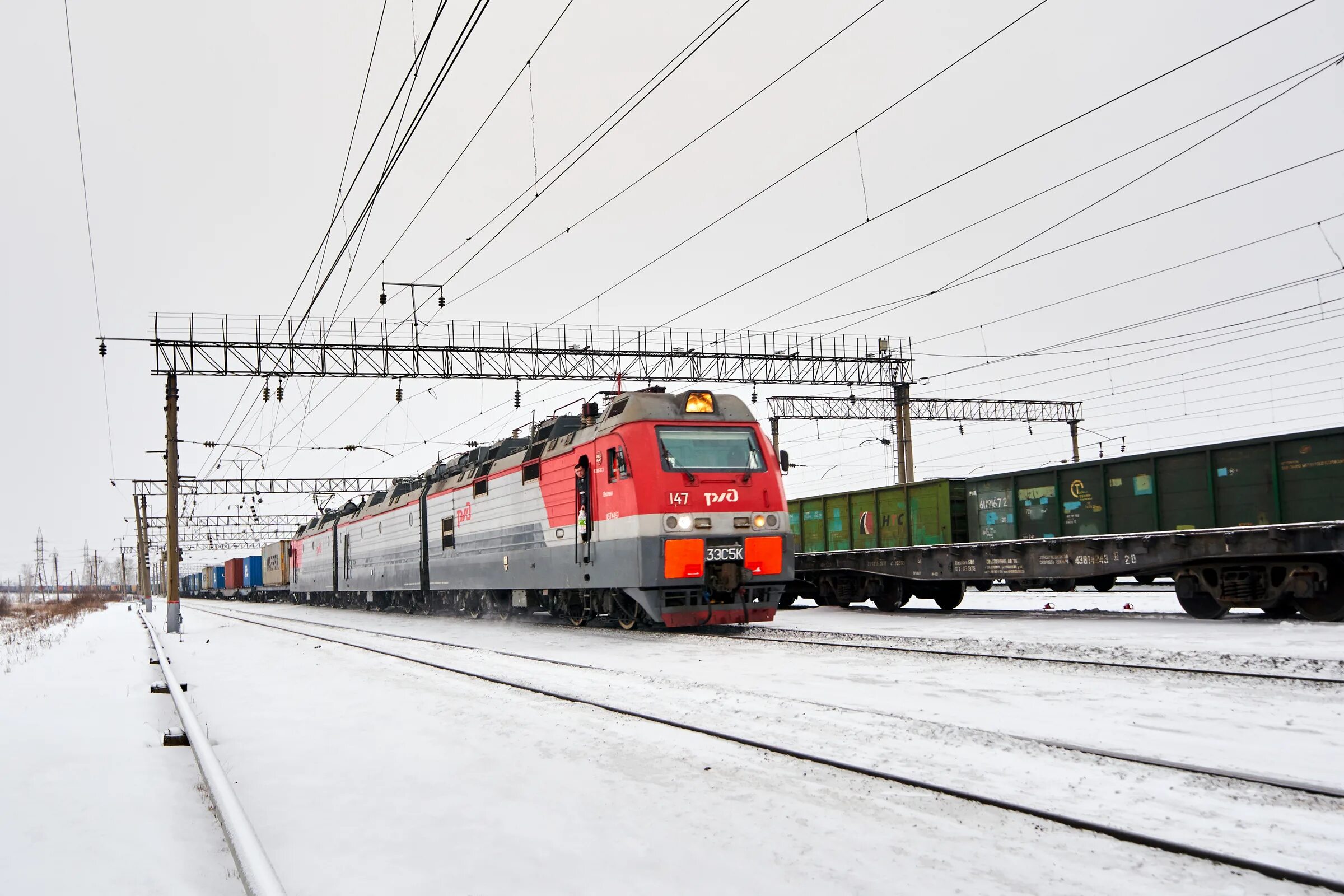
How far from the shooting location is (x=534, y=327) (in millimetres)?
27859

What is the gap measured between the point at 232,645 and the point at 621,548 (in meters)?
8.53

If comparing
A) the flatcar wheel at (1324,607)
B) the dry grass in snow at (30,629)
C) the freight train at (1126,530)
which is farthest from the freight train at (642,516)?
the dry grass in snow at (30,629)

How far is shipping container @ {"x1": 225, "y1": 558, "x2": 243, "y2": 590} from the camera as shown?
2623 inches

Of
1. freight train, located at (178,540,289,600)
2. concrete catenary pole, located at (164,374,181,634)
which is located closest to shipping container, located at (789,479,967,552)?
concrete catenary pole, located at (164,374,181,634)

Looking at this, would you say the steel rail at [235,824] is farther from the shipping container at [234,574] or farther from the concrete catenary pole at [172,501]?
the shipping container at [234,574]

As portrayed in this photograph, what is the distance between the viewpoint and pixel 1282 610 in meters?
15.3

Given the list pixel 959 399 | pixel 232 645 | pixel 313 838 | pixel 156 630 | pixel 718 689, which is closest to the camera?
pixel 313 838

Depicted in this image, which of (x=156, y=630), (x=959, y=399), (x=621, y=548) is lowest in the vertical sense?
(x=156, y=630)

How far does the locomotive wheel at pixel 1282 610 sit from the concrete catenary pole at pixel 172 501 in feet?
73.2

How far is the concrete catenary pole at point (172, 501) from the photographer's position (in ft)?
76.9

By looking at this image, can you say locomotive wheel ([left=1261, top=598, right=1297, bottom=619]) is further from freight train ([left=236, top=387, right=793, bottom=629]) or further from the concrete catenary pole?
the concrete catenary pole

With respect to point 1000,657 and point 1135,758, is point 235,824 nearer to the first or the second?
point 1135,758

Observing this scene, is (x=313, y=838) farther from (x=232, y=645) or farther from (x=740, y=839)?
(x=232, y=645)

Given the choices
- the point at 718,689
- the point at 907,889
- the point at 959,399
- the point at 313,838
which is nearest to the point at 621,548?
the point at 718,689
